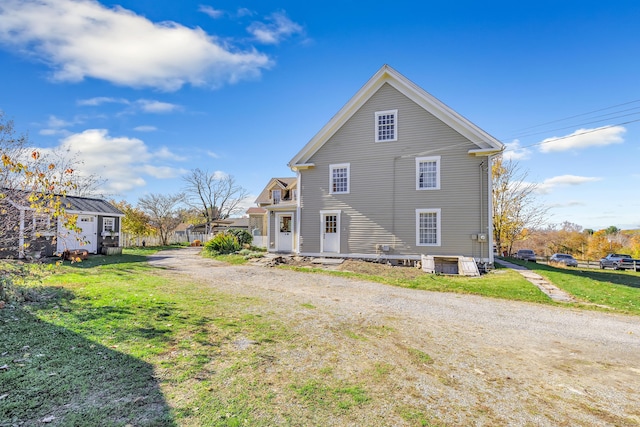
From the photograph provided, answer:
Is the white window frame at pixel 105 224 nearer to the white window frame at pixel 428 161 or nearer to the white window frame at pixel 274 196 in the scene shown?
the white window frame at pixel 274 196

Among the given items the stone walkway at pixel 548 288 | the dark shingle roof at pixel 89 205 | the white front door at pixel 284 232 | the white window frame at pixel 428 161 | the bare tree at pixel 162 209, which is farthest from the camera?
the bare tree at pixel 162 209

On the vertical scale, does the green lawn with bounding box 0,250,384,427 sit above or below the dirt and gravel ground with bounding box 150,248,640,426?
above

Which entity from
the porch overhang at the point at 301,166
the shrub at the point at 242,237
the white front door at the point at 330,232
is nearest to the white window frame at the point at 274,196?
the shrub at the point at 242,237

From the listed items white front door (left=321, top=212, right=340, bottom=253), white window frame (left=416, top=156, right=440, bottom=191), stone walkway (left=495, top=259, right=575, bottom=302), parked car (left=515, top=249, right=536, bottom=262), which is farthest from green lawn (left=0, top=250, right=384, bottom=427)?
parked car (left=515, top=249, right=536, bottom=262)

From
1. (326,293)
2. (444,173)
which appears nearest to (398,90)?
(444,173)

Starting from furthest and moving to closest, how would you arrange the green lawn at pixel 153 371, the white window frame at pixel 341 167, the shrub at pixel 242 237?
1. the shrub at pixel 242 237
2. the white window frame at pixel 341 167
3. the green lawn at pixel 153 371

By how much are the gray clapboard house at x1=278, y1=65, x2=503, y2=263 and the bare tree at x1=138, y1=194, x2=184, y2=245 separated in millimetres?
26472

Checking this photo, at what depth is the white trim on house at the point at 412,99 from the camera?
14148 mm

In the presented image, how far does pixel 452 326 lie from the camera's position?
597cm

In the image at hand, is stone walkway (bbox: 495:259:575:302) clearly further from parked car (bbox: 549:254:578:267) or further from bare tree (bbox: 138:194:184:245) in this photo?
bare tree (bbox: 138:194:184:245)

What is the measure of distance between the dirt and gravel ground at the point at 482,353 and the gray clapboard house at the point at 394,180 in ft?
20.6

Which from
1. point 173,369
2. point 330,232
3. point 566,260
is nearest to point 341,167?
point 330,232

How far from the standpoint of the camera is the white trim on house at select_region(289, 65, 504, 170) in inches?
557

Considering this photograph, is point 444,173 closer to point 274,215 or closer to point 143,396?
point 274,215
